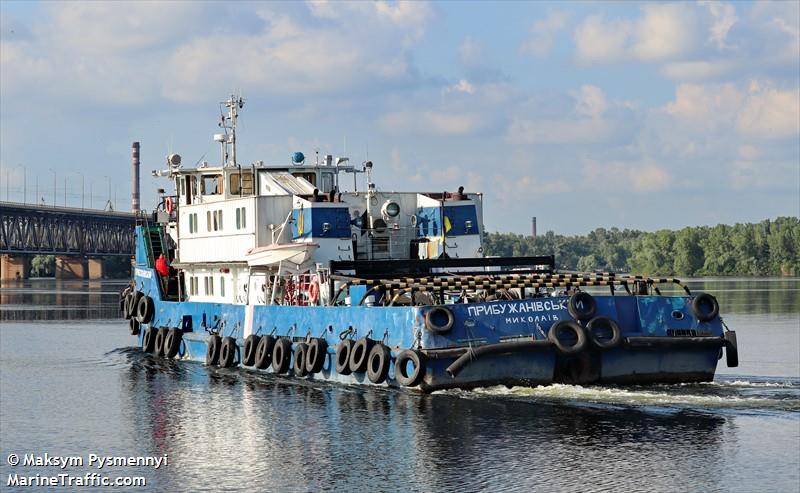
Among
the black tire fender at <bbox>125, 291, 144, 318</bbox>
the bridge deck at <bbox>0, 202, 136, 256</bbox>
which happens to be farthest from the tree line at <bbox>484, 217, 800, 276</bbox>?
the black tire fender at <bbox>125, 291, 144, 318</bbox>

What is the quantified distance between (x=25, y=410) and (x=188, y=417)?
4.54m

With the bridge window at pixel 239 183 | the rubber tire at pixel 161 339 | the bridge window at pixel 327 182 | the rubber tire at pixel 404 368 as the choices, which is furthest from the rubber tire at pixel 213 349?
the rubber tire at pixel 404 368

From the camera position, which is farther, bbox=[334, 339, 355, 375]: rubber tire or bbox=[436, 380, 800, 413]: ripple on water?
bbox=[334, 339, 355, 375]: rubber tire

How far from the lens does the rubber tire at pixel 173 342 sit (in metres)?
36.4

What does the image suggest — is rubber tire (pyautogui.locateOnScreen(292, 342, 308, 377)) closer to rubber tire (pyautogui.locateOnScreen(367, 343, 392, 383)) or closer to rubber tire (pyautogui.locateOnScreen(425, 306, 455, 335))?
rubber tire (pyautogui.locateOnScreen(367, 343, 392, 383))

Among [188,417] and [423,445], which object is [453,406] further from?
[188,417]

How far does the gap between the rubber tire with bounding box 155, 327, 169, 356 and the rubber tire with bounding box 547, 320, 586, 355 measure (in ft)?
51.2

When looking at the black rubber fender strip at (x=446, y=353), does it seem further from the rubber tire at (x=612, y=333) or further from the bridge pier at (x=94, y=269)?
the bridge pier at (x=94, y=269)

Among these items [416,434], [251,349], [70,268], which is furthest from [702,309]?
[70,268]

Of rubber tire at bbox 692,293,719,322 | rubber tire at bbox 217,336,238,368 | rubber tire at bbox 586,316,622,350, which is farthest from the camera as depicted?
rubber tire at bbox 217,336,238,368

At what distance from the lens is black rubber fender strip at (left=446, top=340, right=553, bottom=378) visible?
981 inches

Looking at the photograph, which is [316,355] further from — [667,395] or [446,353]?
[667,395]

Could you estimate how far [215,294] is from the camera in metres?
35.5

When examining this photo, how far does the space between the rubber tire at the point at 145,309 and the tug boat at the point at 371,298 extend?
1.8 inches
